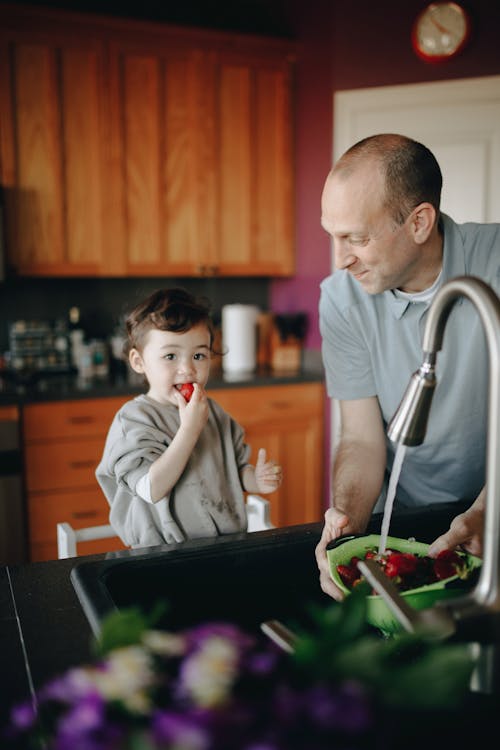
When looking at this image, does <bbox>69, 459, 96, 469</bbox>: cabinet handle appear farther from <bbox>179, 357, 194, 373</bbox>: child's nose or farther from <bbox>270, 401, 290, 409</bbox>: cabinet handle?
<bbox>179, 357, 194, 373</bbox>: child's nose

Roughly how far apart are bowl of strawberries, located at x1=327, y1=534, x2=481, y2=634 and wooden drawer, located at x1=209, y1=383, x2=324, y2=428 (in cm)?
211

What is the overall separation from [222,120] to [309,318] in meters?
1.11

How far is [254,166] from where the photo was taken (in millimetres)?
3611

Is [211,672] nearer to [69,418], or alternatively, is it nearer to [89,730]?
[89,730]

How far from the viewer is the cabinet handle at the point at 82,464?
3.00 metres

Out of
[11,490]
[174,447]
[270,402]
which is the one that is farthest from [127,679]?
[270,402]

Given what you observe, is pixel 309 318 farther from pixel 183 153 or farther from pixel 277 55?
pixel 277 55

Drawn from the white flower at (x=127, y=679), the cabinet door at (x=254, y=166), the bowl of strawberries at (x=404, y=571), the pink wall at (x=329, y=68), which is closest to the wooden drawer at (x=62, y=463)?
the cabinet door at (x=254, y=166)

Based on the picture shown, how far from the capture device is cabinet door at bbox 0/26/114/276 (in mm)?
3107

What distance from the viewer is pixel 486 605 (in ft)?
2.43

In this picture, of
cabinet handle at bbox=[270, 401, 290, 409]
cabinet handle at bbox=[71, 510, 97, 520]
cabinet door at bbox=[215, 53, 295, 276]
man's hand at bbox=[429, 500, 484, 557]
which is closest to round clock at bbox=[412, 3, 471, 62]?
cabinet door at bbox=[215, 53, 295, 276]

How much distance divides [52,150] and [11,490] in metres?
1.53

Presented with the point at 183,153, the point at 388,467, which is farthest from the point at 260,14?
the point at 388,467

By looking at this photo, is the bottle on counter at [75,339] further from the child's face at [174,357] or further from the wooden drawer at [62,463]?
the child's face at [174,357]
